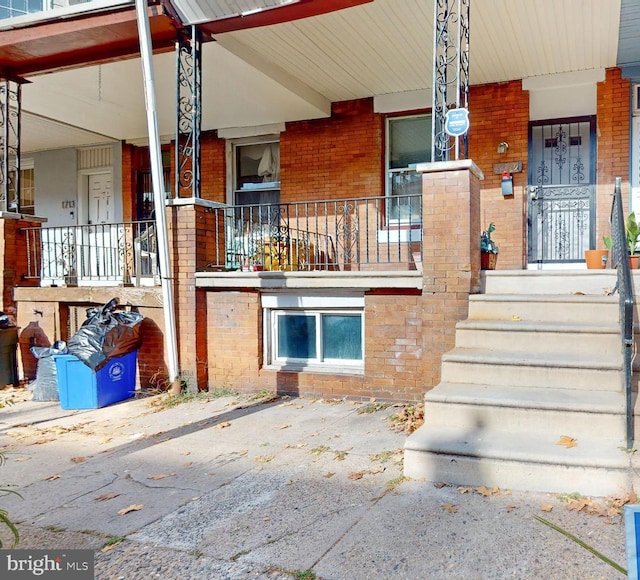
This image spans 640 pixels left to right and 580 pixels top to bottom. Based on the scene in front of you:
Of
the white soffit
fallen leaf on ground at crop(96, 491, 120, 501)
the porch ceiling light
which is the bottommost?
fallen leaf on ground at crop(96, 491, 120, 501)

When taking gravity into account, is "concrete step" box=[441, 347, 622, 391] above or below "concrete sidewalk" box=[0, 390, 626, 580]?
above

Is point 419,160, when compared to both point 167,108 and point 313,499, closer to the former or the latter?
point 167,108

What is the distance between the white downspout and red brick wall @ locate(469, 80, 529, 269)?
478 centimetres

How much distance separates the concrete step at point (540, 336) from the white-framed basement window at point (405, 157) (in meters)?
4.56

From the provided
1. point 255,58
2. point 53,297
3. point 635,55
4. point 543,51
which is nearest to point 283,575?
point 53,297

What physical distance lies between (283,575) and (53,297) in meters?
6.22

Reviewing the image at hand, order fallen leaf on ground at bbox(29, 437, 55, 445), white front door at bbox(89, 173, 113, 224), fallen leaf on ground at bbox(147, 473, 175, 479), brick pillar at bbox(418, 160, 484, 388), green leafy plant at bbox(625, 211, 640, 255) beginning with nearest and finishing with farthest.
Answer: fallen leaf on ground at bbox(147, 473, 175, 479), fallen leaf on ground at bbox(29, 437, 55, 445), brick pillar at bbox(418, 160, 484, 388), green leafy plant at bbox(625, 211, 640, 255), white front door at bbox(89, 173, 113, 224)

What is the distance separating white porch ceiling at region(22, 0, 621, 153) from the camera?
21.6 ft

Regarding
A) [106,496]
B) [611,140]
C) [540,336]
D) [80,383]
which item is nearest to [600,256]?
[611,140]

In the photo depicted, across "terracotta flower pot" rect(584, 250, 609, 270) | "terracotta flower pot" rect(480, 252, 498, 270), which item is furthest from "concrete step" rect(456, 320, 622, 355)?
"terracotta flower pot" rect(584, 250, 609, 270)

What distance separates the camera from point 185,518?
3244 mm

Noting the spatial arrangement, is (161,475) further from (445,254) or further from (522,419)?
(445,254)

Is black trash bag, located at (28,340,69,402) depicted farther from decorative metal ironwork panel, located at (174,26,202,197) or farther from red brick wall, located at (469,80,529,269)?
red brick wall, located at (469,80,529,269)

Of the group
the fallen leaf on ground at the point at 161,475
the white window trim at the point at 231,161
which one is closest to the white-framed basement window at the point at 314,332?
the fallen leaf on ground at the point at 161,475
